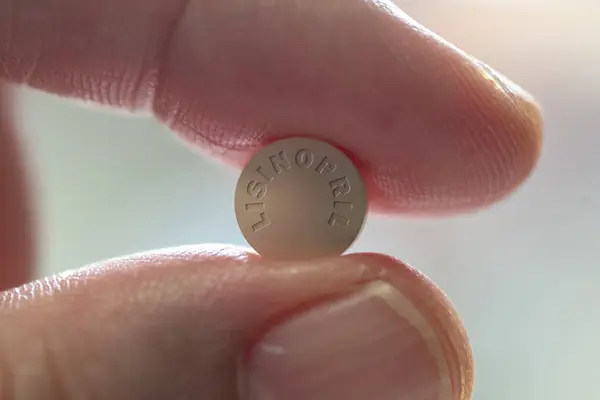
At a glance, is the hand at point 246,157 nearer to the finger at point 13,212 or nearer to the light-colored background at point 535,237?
the light-colored background at point 535,237

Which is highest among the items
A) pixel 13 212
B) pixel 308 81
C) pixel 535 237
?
pixel 308 81

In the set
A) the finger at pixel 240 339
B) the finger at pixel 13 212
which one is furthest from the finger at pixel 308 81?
the finger at pixel 13 212

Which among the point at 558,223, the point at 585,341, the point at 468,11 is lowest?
the point at 585,341

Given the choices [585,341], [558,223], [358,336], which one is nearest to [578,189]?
[558,223]

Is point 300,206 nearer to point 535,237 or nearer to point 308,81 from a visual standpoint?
point 308,81

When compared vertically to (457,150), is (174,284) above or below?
below

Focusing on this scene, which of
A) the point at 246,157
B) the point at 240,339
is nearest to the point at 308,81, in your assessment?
the point at 246,157

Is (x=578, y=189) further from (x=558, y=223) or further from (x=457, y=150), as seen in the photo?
(x=457, y=150)
